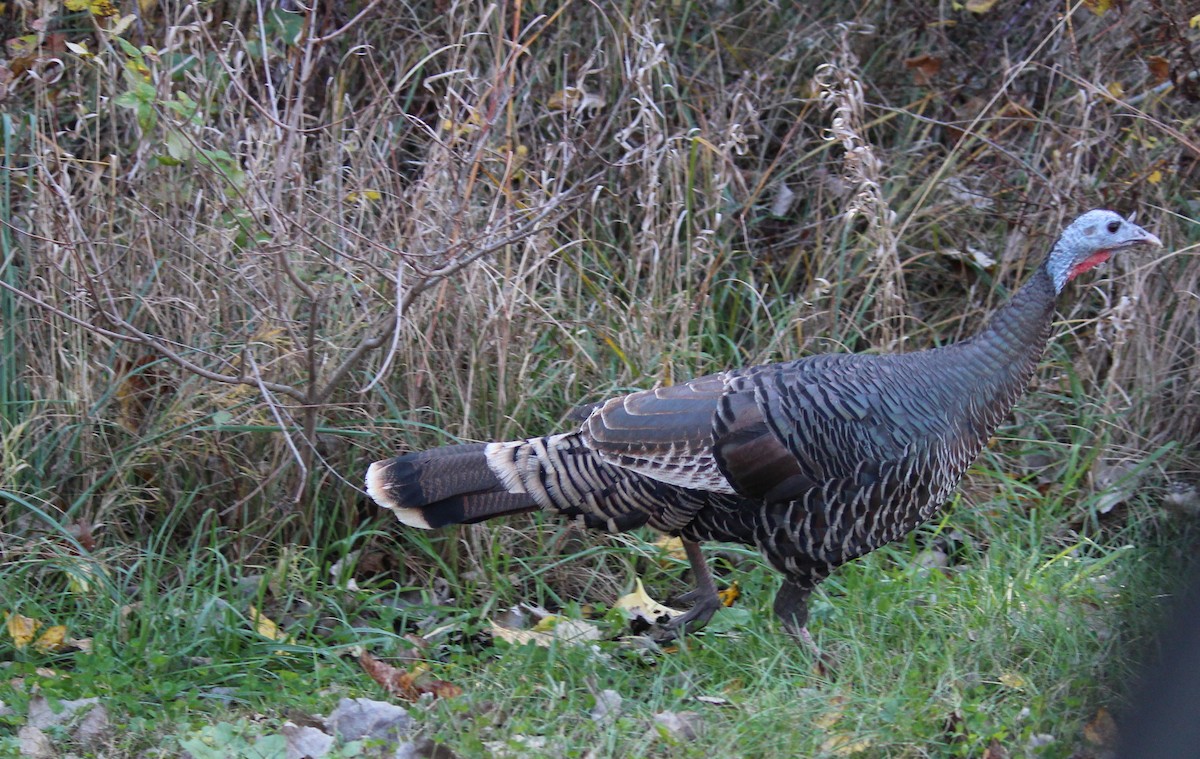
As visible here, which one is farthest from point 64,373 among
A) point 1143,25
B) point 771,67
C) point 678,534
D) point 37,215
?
point 1143,25

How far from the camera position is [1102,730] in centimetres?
264

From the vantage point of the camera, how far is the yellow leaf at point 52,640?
12.2 ft

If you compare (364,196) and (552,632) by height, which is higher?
(364,196)

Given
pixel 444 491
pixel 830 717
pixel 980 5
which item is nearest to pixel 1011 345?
pixel 830 717

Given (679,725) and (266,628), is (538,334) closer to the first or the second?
(266,628)

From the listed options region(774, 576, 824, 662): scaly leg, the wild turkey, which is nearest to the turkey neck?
the wild turkey

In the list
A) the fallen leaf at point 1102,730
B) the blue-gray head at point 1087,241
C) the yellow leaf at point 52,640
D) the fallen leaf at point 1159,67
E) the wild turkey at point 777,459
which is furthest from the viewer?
the fallen leaf at point 1159,67

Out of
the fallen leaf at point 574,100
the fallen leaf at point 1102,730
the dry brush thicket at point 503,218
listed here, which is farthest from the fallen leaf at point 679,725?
the fallen leaf at point 574,100

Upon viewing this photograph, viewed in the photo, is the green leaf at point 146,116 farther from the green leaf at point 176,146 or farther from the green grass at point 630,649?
the green grass at point 630,649

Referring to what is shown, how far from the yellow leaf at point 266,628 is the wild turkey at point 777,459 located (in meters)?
0.52

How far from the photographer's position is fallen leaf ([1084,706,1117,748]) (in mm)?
2373

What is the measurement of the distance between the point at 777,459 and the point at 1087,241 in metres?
1.29

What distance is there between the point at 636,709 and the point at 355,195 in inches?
82.8

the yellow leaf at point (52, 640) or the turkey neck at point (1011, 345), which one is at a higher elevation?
the turkey neck at point (1011, 345)
